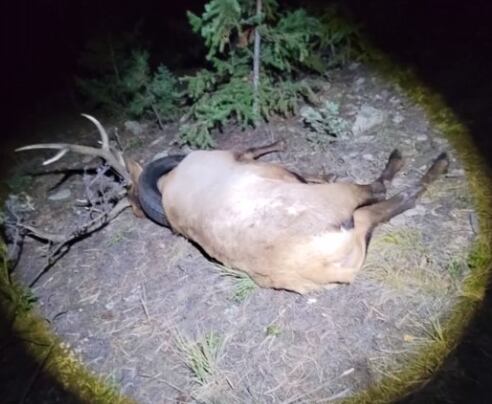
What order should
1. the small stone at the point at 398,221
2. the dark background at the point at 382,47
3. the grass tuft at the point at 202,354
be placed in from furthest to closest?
the small stone at the point at 398,221 → the grass tuft at the point at 202,354 → the dark background at the point at 382,47

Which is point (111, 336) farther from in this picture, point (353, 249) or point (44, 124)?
point (44, 124)

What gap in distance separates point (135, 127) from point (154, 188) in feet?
5.56

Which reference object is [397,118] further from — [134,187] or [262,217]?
[134,187]

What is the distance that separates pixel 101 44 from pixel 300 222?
11.7ft

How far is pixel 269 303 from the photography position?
3379 millimetres

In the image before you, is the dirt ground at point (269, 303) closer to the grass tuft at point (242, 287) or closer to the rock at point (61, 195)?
the grass tuft at point (242, 287)

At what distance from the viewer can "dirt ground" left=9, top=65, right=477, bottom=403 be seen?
9.86ft

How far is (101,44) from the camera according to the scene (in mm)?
5270

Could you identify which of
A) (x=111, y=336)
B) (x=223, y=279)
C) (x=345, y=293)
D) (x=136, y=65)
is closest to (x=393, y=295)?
(x=345, y=293)

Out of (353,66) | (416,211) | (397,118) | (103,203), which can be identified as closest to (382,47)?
(353,66)

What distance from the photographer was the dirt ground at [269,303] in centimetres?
301

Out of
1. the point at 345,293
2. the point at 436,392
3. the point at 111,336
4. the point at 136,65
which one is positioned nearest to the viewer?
the point at 436,392

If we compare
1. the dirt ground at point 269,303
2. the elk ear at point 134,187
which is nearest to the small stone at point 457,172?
the dirt ground at point 269,303

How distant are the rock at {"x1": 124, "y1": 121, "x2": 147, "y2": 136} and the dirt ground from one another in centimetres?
138
